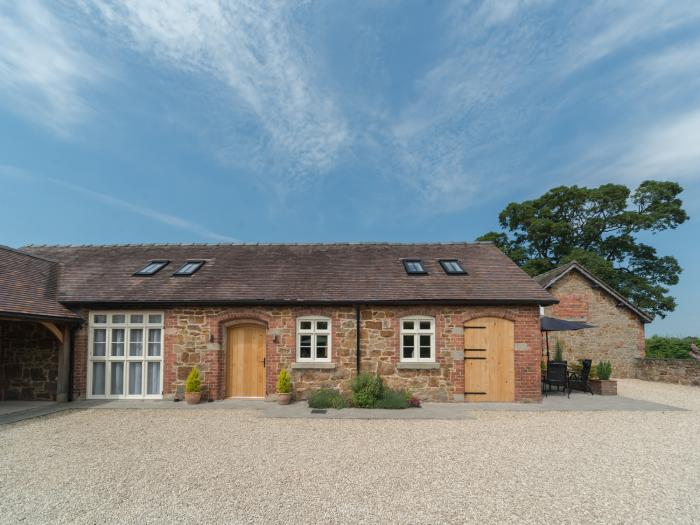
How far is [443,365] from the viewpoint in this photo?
10930 mm

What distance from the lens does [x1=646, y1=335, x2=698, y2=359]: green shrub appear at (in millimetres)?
17516

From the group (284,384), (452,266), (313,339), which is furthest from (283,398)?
(452,266)

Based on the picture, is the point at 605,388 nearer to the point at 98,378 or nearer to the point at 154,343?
the point at 154,343

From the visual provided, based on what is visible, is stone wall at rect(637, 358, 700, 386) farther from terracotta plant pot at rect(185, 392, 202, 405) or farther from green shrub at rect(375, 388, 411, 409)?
terracotta plant pot at rect(185, 392, 202, 405)

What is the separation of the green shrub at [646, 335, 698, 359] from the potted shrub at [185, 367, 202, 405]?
20.8 meters

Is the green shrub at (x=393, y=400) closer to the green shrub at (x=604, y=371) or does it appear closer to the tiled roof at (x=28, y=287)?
the green shrub at (x=604, y=371)

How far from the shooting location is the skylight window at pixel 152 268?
1263 centimetres

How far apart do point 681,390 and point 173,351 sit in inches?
724

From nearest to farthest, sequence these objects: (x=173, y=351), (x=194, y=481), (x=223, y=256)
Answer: (x=194, y=481)
(x=173, y=351)
(x=223, y=256)

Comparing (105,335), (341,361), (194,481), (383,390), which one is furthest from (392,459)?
(105,335)

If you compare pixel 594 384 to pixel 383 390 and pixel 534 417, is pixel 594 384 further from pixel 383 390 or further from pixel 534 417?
pixel 383 390

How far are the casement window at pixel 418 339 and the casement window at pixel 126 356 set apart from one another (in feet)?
23.9

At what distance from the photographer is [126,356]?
11125 mm

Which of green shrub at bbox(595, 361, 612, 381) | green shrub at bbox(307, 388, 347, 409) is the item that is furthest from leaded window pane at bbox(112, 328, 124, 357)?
green shrub at bbox(595, 361, 612, 381)
